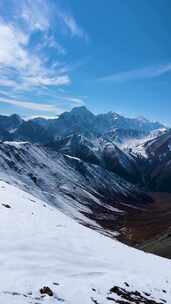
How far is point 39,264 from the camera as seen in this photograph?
70.2 feet

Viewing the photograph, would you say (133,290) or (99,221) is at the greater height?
(133,290)

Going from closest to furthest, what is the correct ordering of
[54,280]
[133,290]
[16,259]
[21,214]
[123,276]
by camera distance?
[54,280] → [16,259] → [133,290] → [123,276] → [21,214]

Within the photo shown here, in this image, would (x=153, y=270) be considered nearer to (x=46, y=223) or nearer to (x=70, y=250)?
(x=70, y=250)

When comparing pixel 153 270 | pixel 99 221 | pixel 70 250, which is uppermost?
pixel 70 250

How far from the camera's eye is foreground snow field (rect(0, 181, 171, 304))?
58.3 ft

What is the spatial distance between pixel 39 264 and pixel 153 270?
44.1 ft

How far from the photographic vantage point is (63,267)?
22.3 meters

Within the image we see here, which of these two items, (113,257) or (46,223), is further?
(46,223)

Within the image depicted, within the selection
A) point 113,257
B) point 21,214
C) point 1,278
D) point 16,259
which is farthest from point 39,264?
point 21,214

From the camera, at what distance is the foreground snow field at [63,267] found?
17.8 metres

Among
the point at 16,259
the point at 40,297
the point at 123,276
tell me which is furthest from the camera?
the point at 123,276

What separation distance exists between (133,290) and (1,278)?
9.36 m

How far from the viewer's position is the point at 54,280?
62.9ft

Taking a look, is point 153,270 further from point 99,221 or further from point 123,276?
point 99,221
